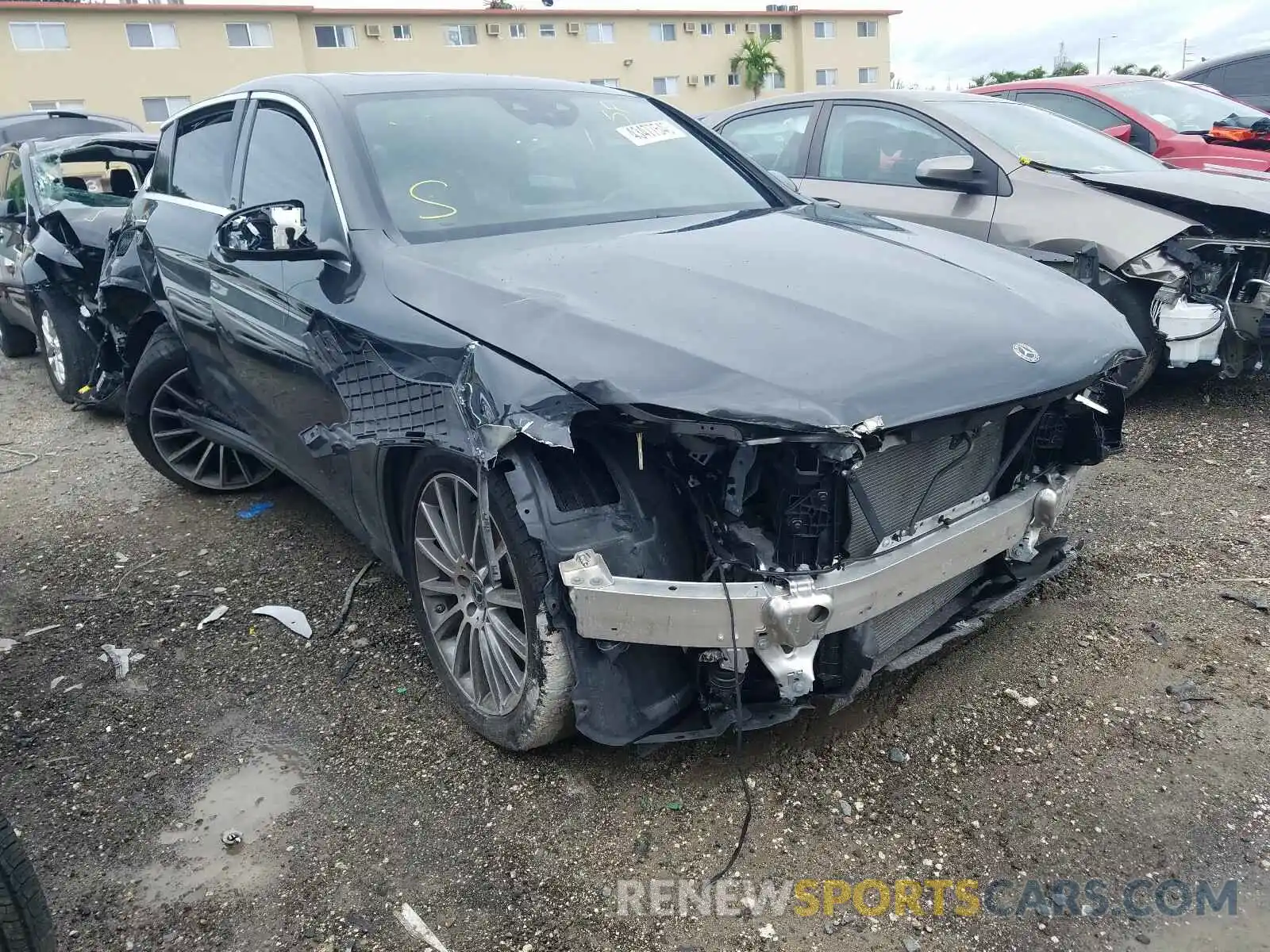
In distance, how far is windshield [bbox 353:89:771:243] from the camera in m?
Answer: 2.88

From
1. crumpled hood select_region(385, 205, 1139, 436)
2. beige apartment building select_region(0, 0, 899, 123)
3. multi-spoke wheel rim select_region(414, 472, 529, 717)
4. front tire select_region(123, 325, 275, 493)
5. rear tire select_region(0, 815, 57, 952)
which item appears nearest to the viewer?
rear tire select_region(0, 815, 57, 952)

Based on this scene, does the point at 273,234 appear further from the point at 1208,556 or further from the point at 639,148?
the point at 1208,556

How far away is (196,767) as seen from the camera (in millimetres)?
2680

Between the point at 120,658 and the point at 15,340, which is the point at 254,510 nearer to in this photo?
the point at 120,658

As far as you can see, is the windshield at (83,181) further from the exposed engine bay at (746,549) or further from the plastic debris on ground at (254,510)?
the exposed engine bay at (746,549)

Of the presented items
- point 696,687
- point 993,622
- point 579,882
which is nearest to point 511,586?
point 696,687

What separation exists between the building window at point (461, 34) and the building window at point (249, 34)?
704cm

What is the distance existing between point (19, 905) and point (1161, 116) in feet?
27.9

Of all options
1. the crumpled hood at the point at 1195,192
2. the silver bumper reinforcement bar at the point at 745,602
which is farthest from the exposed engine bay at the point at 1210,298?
the silver bumper reinforcement bar at the point at 745,602

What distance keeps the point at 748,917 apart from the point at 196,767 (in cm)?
165

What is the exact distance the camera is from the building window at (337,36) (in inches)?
1426

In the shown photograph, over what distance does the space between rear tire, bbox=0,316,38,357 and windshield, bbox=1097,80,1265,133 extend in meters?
9.46

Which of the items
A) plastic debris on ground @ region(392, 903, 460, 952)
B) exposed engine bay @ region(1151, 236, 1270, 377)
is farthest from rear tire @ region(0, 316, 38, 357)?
exposed engine bay @ region(1151, 236, 1270, 377)

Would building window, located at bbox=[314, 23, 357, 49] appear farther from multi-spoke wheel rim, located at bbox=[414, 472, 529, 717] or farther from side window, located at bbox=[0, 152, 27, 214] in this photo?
multi-spoke wheel rim, located at bbox=[414, 472, 529, 717]
